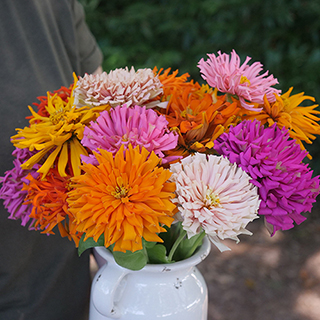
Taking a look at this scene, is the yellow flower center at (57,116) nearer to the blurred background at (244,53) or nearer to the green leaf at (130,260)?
the green leaf at (130,260)

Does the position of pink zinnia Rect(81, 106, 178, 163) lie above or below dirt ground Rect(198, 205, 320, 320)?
above

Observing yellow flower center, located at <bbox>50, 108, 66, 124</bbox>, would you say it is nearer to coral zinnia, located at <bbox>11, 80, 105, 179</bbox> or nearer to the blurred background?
coral zinnia, located at <bbox>11, 80, 105, 179</bbox>

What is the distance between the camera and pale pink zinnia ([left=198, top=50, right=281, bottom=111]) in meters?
0.34

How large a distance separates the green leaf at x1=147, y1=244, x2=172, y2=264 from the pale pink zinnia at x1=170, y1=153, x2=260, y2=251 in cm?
7

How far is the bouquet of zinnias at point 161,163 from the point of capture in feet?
0.88

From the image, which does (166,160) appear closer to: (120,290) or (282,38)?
(120,290)

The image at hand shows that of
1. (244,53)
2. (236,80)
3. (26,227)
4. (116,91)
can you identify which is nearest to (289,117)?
(236,80)

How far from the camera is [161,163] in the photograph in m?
0.30

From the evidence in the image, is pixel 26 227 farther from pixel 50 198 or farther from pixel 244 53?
pixel 244 53

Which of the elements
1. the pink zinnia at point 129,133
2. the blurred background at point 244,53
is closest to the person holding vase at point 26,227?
the pink zinnia at point 129,133

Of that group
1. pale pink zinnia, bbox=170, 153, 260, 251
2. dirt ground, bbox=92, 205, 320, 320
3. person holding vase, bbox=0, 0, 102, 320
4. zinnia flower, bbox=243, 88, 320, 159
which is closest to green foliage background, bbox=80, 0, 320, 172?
dirt ground, bbox=92, 205, 320, 320

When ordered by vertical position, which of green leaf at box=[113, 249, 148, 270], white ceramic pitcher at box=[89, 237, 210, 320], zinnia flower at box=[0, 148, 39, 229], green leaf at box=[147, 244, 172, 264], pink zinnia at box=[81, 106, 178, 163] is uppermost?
pink zinnia at box=[81, 106, 178, 163]

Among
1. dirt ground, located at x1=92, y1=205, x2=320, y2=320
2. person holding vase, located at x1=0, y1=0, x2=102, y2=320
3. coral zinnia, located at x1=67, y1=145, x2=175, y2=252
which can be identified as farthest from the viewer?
dirt ground, located at x1=92, y1=205, x2=320, y2=320

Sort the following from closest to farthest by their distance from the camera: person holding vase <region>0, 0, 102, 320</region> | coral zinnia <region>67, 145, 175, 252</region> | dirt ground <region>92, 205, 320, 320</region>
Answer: coral zinnia <region>67, 145, 175, 252</region>, person holding vase <region>0, 0, 102, 320</region>, dirt ground <region>92, 205, 320, 320</region>
